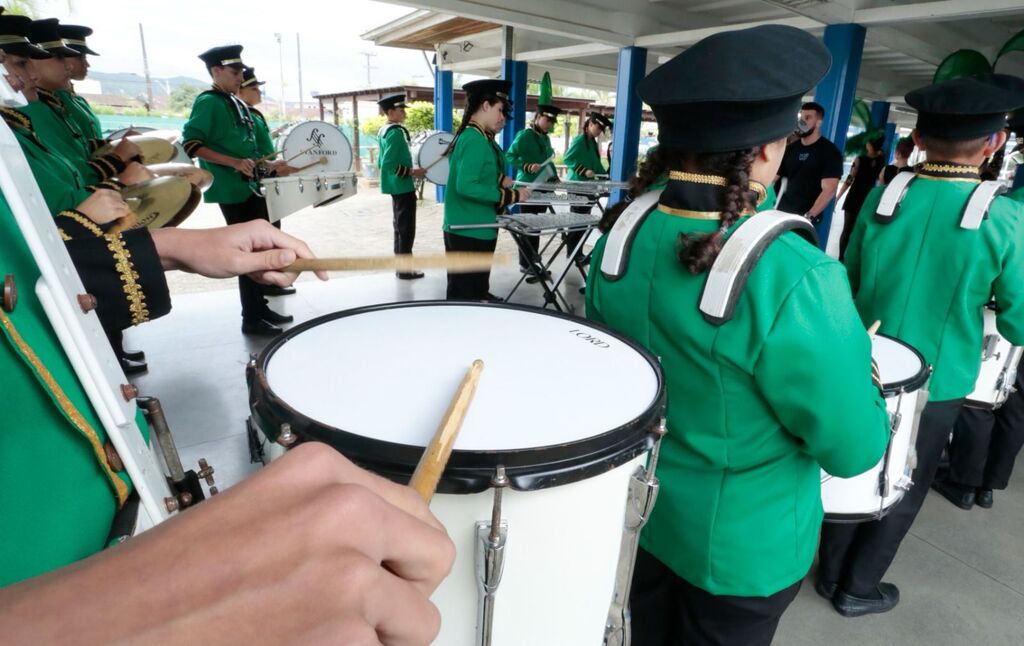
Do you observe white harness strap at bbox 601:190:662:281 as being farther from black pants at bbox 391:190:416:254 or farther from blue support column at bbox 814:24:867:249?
blue support column at bbox 814:24:867:249

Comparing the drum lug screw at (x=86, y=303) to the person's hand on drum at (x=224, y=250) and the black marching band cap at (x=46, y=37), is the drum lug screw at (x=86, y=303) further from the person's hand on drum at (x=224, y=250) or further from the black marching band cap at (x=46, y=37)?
the black marching band cap at (x=46, y=37)

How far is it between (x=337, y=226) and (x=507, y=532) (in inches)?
368

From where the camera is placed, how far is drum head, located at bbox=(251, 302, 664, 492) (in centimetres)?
73

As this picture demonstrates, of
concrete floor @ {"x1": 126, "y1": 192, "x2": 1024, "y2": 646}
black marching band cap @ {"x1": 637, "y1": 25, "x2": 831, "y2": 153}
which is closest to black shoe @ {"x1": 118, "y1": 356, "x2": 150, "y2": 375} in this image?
concrete floor @ {"x1": 126, "y1": 192, "x2": 1024, "y2": 646}

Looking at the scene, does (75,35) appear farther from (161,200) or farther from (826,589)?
(826,589)

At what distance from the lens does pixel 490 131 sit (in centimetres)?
404

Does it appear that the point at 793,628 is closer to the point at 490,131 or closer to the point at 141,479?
the point at 141,479

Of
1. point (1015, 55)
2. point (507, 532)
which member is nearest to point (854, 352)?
point (507, 532)

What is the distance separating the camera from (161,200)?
2.05m

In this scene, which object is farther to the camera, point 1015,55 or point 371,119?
point 371,119

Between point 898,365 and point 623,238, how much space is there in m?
0.91

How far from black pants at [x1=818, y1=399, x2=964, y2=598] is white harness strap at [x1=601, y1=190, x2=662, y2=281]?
1.39m

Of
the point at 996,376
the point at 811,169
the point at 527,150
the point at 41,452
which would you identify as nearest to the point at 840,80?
the point at 811,169

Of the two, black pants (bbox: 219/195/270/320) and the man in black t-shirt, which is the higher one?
the man in black t-shirt
